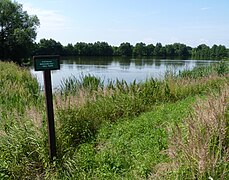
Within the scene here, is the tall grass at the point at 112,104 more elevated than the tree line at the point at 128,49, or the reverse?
the tree line at the point at 128,49

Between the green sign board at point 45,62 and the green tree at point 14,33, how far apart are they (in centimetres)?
4066

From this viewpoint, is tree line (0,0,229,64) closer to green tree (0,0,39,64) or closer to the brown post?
green tree (0,0,39,64)

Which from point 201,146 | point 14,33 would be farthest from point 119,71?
point 201,146

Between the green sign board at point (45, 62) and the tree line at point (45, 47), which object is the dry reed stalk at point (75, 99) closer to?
the green sign board at point (45, 62)

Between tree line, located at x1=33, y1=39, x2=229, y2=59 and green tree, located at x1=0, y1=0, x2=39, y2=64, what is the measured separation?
22071mm

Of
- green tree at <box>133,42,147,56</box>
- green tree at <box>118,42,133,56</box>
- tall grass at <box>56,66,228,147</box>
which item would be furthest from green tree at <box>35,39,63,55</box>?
tall grass at <box>56,66,228,147</box>

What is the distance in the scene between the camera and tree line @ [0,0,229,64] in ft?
139

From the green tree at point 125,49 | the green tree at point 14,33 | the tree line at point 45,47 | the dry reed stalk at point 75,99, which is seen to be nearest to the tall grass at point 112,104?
the dry reed stalk at point 75,99

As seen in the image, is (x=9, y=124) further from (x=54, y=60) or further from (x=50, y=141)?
(x=54, y=60)

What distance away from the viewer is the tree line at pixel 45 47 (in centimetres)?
4234

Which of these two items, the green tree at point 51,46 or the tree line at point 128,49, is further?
the tree line at point 128,49

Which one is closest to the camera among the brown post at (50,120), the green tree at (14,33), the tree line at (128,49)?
the brown post at (50,120)

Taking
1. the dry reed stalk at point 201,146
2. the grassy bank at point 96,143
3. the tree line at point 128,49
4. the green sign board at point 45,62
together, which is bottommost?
the grassy bank at point 96,143

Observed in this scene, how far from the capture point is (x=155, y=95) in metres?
7.98
